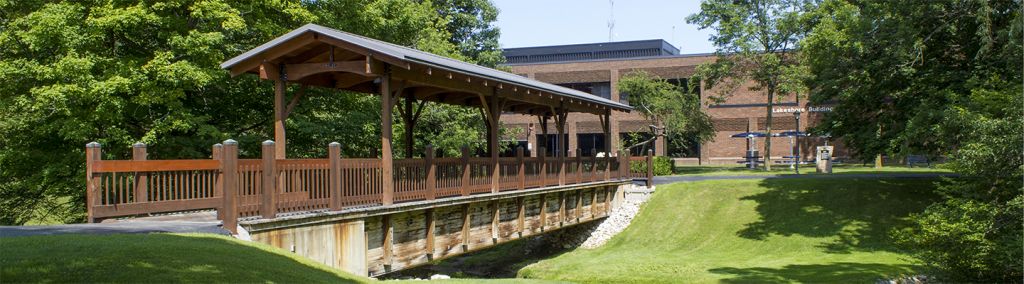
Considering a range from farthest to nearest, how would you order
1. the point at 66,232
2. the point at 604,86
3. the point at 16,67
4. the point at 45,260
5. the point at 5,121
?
the point at 604,86 → the point at 5,121 → the point at 16,67 → the point at 66,232 → the point at 45,260

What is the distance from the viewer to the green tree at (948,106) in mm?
16969

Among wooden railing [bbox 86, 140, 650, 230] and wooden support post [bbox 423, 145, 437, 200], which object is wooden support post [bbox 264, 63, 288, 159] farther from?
wooden support post [bbox 423, 145, 437, 200]

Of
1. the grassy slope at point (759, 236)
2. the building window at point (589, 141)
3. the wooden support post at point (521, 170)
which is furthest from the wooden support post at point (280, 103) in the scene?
the building window at point (589, 141)

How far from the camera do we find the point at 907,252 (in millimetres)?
21438

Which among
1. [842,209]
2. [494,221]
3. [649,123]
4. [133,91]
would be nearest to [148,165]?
[494,221]

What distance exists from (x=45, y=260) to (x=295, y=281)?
2.51 metres

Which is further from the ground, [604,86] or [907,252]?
[604,86]

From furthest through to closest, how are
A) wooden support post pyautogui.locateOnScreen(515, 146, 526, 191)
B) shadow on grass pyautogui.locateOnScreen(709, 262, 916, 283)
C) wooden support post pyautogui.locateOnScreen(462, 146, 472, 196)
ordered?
1. wooden support post pyautogui.locateOnScreen(515, 146, 526, 191)
2. shadow on grass pyautogui.locateOnScreen(709, 262, 916, 283)
3. wooden support post pyautogui.locateOnScreen(462, 146, 472, 196)

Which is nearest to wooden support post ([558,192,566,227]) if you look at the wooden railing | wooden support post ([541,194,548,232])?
wooden support post ([541,194,548,232])

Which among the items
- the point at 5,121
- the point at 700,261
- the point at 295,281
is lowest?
the point at 700,261

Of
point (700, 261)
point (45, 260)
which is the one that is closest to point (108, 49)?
point (45, 260)

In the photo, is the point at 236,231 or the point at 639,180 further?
the point at 639,180

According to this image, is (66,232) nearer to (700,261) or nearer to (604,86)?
(700,261)

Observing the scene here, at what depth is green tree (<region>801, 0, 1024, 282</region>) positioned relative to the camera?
1697 cm
